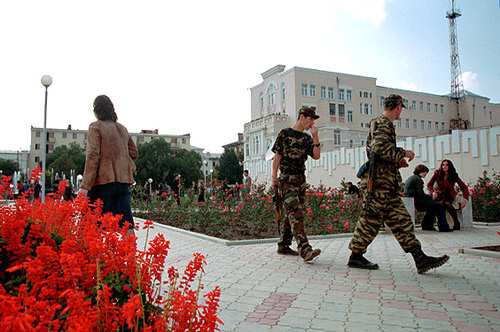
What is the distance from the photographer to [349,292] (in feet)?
14.4

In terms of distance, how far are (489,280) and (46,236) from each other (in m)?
4.59

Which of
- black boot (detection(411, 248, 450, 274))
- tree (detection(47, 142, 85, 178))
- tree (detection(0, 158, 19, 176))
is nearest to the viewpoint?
black boot (detection(411, 248, 450, 274))

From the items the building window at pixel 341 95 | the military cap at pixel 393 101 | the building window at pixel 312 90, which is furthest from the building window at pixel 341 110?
the military cap at pixel 393 101

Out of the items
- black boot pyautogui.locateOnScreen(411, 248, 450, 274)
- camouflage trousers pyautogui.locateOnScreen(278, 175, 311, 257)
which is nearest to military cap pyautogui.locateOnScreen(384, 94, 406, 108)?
camouflage trousers pyautogui.locateOnScreen(278, 175, 311, 257)

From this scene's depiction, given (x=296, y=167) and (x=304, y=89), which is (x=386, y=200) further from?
(x=304, y=89)

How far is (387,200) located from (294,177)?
52.7 inches

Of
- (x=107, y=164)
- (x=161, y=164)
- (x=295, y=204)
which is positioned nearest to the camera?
(x=107, y=164)

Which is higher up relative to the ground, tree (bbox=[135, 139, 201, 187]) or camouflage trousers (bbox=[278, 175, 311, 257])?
tree (bbox=[135, 139, 201, 187])

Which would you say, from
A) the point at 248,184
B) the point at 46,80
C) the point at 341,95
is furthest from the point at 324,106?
the point at 46,80

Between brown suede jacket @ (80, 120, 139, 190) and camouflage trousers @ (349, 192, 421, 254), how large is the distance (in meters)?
Answer: 2.91

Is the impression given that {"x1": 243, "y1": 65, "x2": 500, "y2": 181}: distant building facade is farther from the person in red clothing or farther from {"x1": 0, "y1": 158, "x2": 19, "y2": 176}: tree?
{"x1": 0, "y1": 158, "x2": 19, "y2": 176}: tree

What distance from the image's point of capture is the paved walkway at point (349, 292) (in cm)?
345

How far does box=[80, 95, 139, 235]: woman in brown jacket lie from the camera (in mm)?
4922

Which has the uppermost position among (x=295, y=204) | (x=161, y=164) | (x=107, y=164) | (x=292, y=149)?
(x=161, y=164)
